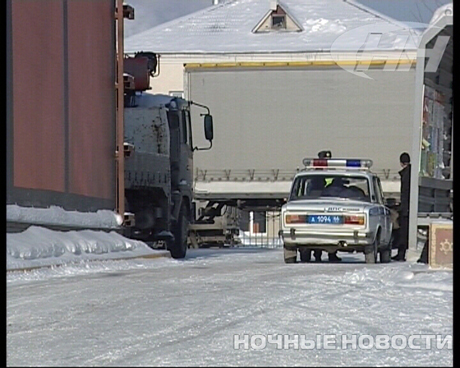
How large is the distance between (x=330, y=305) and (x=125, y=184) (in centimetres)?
1007

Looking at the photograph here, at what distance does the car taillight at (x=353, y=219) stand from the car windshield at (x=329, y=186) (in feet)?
2.67

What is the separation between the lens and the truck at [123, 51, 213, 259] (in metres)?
18.2

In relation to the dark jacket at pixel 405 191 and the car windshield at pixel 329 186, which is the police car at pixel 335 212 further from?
the dark jacket at pixel 405 191

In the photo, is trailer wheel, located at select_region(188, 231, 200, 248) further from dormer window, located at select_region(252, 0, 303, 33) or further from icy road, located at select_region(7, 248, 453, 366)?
dormer window, located at select_region(252, 0, 303, 33)

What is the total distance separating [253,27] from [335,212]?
2675cm

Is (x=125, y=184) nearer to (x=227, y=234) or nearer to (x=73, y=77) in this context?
(x=73, y=77)

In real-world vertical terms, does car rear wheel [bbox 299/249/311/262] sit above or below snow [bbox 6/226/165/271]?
below

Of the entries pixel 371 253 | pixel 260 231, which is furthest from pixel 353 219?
pixel 260 231

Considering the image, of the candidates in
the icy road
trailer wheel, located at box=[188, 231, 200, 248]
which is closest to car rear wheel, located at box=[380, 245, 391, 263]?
the icy road

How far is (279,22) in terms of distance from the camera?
135 feet

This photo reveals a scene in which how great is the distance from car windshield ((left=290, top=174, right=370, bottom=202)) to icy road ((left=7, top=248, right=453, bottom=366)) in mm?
5018

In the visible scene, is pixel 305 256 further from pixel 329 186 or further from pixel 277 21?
pixel 277 21

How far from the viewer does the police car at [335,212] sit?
14883mm

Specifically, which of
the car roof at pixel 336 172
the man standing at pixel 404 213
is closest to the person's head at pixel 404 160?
the man standing at pixel 404 213
